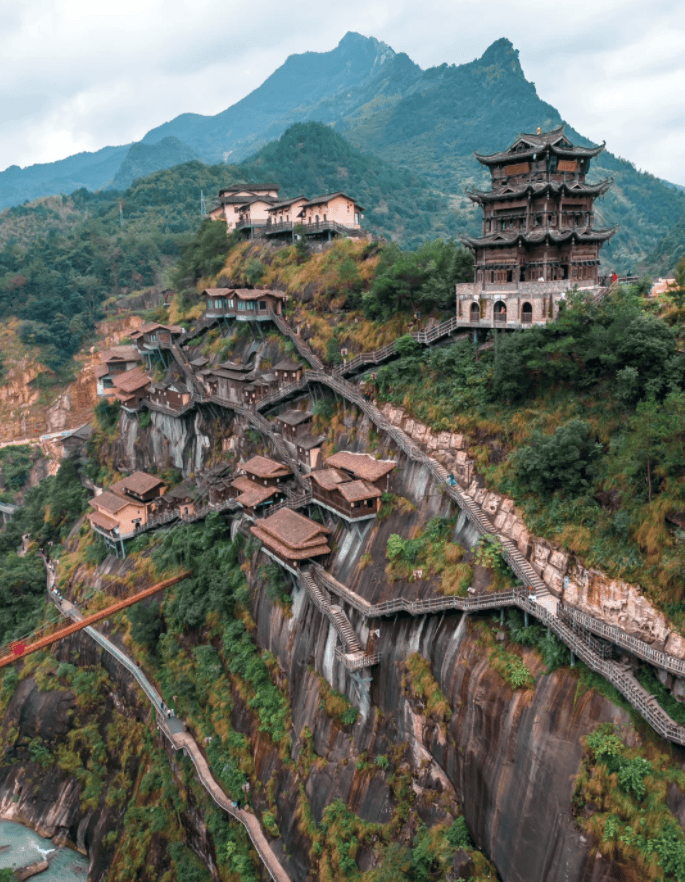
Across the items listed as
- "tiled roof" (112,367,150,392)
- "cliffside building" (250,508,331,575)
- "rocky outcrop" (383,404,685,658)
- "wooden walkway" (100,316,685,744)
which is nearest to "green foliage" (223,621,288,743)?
"cliffside building" (250,508,331,575)

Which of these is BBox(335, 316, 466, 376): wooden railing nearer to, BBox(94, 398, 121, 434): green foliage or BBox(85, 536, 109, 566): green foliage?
BBox(85, 536, 109, 566): green foliage

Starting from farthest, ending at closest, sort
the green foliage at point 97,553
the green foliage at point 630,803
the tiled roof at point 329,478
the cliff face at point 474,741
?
the green foliage at point 97,553
the tiled roof at point 329,478
the cliff face at point 474,741
the green foliage at point 630,803

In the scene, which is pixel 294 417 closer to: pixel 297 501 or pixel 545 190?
pixel 297 501

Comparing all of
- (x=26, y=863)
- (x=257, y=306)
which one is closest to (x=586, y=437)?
(x=257, y=306)

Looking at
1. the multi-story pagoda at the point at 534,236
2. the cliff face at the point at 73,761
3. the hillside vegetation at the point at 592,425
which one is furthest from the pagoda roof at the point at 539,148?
the cliff face at the point at 73,761

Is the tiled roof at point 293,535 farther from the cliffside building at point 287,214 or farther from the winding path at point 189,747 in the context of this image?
the cliffside building at point 287,214

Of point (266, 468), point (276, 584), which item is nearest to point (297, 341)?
point (266, 468)

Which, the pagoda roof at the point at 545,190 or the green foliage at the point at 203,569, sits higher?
the pagoda roof at the point at 545,190
